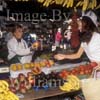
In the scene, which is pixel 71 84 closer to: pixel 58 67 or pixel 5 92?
pixel 58 67

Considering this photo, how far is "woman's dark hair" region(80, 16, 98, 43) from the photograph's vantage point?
13.6 ft

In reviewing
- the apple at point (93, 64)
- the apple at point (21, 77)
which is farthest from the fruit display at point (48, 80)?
the apple at point (93, 64)

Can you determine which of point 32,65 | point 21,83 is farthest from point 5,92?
point 32,65

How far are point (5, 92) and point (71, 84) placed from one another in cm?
79

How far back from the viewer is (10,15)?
3.74m

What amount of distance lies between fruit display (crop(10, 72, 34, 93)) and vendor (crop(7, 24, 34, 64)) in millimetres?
175

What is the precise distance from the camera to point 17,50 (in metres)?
3.82

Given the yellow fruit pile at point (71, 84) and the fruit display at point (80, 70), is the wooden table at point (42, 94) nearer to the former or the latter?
Answer: the yellow fruit pile at point (71, 84)

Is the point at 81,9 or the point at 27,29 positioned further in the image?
the point at 81,9

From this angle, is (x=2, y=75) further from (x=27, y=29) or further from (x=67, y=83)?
(x=67, y=83)

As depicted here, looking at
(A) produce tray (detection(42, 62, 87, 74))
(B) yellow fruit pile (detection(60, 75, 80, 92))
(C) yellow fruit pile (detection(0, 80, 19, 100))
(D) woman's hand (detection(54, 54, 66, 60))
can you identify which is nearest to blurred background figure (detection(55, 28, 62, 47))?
(D) woman's hand (detection(54, 54, 66, 60))

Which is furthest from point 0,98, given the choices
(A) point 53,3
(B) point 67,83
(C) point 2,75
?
(A) point 53,3

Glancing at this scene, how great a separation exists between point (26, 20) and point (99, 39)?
3.00ft

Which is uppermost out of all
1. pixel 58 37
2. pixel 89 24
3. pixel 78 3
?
pixel 78 3
